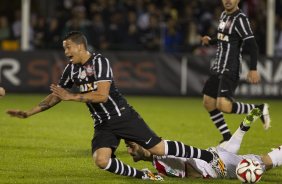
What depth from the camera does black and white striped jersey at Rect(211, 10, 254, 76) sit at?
11.2 meters

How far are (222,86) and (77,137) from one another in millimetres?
2570

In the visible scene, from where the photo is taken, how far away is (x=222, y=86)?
11406mm

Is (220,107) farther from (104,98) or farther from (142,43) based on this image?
(142,43)

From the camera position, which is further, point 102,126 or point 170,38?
point 170,38

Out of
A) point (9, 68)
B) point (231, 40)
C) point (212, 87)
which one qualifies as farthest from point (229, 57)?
point (9, 68)

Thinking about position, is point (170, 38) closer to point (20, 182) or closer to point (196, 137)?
point (196, 137)

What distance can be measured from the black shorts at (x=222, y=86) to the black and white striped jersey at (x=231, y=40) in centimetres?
9

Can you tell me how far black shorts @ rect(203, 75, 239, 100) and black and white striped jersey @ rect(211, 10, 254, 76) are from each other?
0.29ft

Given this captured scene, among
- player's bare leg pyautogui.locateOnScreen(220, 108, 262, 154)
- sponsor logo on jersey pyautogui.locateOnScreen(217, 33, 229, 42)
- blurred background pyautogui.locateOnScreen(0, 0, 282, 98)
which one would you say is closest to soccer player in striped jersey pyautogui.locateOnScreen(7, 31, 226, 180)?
player's bare leg pyautogui.locateOnScreen(220, 108, 262, 154)

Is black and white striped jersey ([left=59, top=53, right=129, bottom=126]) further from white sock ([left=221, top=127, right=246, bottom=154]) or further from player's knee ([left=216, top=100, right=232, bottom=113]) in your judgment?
player's knee ([left=216, top=100, right=232, bottom=113])

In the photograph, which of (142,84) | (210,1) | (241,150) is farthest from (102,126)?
(210,1)

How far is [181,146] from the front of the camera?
8656 millimetres

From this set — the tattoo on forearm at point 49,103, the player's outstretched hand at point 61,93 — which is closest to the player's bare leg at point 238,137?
the tattoo on forearm at point 49,103

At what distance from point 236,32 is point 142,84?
29.4 feet
